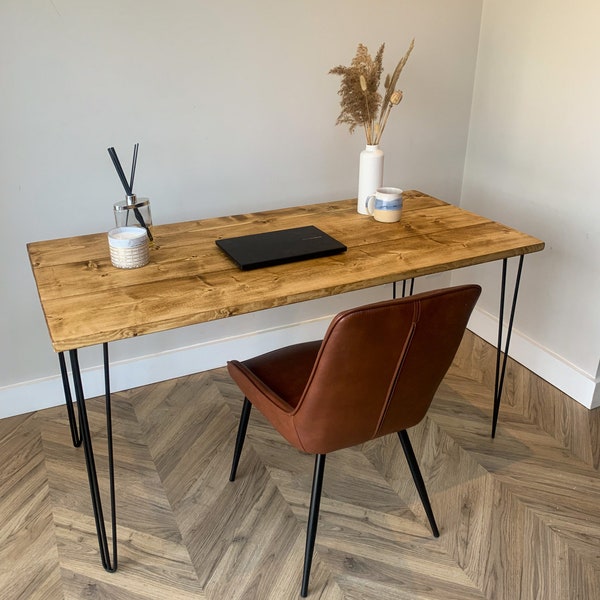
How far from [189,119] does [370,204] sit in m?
0.69

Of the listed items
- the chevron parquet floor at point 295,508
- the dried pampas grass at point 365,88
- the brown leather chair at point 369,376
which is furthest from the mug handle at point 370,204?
the chevron parquet floor at point 295,508

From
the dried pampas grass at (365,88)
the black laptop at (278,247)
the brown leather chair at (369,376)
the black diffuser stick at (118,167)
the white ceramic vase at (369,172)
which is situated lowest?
the brown leather chair at (369,376)

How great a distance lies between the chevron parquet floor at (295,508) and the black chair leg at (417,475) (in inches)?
2.1

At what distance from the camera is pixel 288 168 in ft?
7.55

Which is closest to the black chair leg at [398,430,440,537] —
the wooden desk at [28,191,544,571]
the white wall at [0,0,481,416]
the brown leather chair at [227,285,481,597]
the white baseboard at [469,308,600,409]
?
the brown leather chair at [227,285,481,597]

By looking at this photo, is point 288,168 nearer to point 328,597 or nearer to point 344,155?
point 344,155

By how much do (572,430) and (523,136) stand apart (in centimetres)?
110

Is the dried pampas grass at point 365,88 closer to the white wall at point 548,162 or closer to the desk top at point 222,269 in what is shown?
the desk top at point 222,269

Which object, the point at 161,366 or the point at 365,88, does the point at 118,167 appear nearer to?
the point at 365,88

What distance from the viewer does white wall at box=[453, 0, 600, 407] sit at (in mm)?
2061

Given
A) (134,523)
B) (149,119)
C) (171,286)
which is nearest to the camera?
(171,286)

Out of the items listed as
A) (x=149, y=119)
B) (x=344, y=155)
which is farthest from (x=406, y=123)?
(x=149, y=119)

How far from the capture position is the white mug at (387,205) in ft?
6.09

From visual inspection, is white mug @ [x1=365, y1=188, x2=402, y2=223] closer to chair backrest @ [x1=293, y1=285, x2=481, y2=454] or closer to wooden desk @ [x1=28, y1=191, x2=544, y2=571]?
wooden desk @ [x1=28, y1=191, x2=544, y2=571]
